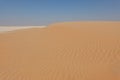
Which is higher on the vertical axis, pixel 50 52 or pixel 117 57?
pixel 50 52

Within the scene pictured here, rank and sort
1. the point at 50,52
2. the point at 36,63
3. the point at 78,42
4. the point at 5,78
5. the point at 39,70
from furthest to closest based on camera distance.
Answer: the point at 78,42
the point at 50,52
the point at 36,63
the point at 39,70
the point at 5,78

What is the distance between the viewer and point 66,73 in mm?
6527

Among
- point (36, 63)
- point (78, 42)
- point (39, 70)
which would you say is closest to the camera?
point (39, 70)

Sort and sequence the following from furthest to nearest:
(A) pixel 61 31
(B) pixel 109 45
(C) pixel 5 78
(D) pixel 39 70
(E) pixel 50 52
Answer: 1. (A) pixel 61 31
2. (B) pixel 109 45
3. (E) pixel 50 52
4. (D) pixel 39 70
5. (C) pixel 5 78

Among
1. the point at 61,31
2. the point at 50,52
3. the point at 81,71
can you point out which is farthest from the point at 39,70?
the point at 61,31

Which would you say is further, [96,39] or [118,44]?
[96,39]

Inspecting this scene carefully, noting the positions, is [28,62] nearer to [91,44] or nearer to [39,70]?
[39,70]

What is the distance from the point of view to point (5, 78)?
6500 millimetres

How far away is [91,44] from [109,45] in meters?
0.95

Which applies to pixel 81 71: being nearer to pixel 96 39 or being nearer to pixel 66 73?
pixel 66 73

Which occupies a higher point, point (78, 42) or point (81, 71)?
point (78, 42)

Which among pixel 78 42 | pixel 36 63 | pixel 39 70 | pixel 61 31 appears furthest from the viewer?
pixel 61 31

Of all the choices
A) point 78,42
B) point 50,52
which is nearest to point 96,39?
point 78,42

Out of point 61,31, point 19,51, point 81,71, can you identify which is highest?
point 61,31
